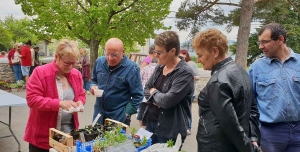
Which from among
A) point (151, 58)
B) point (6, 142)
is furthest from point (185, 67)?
point (6, 142)

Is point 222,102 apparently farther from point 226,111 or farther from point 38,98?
point 38,98

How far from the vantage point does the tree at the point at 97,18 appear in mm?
12047

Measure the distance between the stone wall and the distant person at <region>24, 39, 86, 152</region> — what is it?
1029 centimetres

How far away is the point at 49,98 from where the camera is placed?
224 cm

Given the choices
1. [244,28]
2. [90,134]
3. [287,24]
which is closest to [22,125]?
[90,134]

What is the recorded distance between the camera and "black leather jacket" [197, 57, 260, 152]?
1.64 meters

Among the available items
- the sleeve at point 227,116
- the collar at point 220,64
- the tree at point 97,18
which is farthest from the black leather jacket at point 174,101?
the tree at point 97,18

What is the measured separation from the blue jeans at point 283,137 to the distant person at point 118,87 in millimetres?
1253

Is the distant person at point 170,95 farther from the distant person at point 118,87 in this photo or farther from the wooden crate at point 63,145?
the wooden crate at point 63,145

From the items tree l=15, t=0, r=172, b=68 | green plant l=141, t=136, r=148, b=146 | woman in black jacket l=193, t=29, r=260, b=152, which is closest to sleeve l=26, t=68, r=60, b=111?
green plant l=141, t=136, r=148, b=146

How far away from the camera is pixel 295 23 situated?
15.7m

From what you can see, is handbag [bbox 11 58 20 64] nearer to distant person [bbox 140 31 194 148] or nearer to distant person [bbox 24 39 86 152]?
distant person [bbox 24 39 86 152]

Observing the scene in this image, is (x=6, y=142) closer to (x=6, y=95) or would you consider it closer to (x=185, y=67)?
(x=6, y=95)

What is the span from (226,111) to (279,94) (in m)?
0.96
